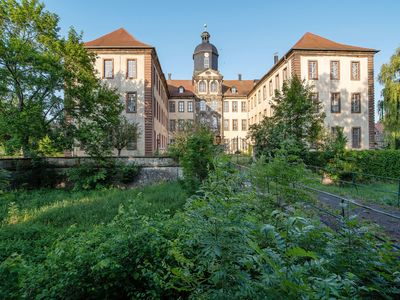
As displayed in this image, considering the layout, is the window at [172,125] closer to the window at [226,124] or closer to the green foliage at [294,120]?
the window at [226,124]

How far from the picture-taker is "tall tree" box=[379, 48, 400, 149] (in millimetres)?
24234

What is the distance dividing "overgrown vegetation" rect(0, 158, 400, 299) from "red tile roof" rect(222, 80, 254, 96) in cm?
4812

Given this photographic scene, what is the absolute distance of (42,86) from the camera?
16.1m

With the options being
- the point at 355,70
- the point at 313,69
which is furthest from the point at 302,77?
the point at 355,70

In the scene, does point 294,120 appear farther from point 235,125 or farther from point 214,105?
point 235,125

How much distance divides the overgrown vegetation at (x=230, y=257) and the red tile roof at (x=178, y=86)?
44567 mm

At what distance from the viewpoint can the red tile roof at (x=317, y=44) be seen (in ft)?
89.0

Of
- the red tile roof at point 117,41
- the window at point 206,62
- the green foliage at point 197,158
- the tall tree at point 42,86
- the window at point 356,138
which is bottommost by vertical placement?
the green foliage at point 197,158

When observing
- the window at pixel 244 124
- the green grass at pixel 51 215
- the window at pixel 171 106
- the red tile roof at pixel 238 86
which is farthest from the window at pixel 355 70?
the window at pixel 171 106

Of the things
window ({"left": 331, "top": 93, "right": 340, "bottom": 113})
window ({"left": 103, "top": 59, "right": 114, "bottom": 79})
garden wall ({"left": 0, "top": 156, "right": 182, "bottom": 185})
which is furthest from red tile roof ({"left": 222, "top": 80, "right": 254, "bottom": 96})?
garden wall ({"left": 0, "top": 156, "right": 182, "bottom": 185})

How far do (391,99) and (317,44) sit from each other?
876cm

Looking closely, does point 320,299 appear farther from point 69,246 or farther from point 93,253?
point 69,246

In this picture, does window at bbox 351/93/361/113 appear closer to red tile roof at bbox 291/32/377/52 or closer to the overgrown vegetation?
red tile roof at bbox 291/32/377/52

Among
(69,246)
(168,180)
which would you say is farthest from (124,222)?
(168,180)
